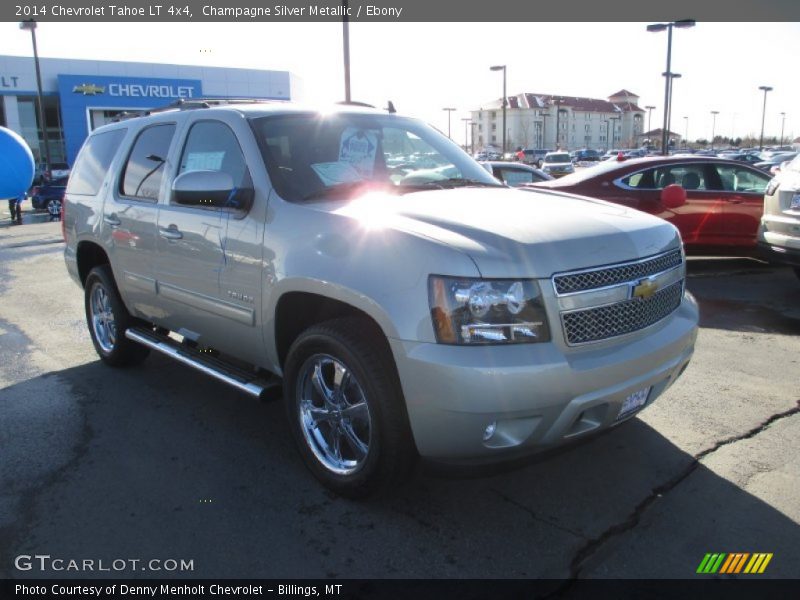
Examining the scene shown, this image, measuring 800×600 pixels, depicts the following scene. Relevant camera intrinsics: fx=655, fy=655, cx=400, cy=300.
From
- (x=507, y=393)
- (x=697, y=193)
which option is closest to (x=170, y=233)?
(x=507, y=393)

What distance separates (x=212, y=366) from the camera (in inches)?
159

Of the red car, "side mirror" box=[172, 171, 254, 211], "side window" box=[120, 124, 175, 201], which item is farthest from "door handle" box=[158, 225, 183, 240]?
the red car

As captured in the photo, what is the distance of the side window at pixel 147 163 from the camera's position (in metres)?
4.48

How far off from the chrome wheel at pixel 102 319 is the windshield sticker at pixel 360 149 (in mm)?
2617

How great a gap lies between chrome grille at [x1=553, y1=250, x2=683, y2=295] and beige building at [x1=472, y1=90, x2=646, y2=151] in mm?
119136

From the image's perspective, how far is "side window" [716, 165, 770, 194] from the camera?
9078mm

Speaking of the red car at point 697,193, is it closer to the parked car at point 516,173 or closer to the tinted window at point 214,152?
the parked car at point 516,173

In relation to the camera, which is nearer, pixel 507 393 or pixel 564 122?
pixel 507 393

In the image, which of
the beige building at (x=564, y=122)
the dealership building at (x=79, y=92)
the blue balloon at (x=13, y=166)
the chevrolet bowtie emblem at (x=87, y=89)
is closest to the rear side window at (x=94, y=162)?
the blue balloon at (x=13, y=166)

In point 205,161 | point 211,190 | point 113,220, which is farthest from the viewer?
point 113,220

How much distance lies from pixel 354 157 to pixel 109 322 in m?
2.84

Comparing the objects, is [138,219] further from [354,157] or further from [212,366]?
[354,157]
